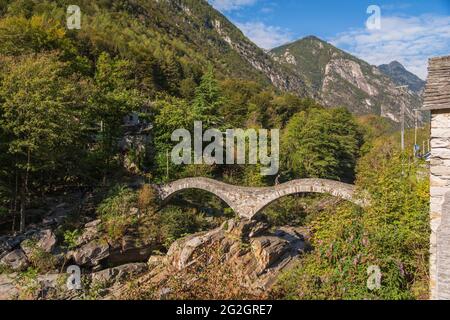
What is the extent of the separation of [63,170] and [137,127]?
7.68 meters

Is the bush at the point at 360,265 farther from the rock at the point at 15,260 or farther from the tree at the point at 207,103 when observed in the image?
the tree at the point at 207,103

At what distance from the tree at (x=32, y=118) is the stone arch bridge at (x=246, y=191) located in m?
6.45

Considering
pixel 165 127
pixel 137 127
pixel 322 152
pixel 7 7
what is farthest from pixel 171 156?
pixel 7 7

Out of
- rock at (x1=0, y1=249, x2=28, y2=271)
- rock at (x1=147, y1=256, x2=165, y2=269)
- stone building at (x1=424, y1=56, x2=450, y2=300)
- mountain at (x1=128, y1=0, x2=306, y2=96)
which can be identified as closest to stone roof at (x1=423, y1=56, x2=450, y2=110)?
stone building at (x1=424, y1=56, x2=450, y2=300)

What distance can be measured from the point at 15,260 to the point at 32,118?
6182 mm

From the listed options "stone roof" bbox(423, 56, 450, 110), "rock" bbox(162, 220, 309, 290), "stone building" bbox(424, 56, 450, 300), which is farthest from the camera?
"rock" bbox(162, 220, 309, 290)

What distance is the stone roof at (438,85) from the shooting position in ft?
21.8

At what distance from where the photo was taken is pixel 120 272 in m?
15.9

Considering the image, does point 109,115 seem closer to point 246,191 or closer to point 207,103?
point 207,103

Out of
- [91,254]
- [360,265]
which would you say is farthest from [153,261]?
[360,265]

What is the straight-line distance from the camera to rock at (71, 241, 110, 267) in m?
16.5

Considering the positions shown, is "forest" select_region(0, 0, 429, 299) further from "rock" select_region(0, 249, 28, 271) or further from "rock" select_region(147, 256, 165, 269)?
"rock" select_region(147, 256, 165, 269)

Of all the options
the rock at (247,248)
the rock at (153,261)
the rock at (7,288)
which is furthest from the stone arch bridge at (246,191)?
the rock at (7,288)

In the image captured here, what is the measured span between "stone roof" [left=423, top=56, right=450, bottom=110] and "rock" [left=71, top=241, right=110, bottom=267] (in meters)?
14.9
